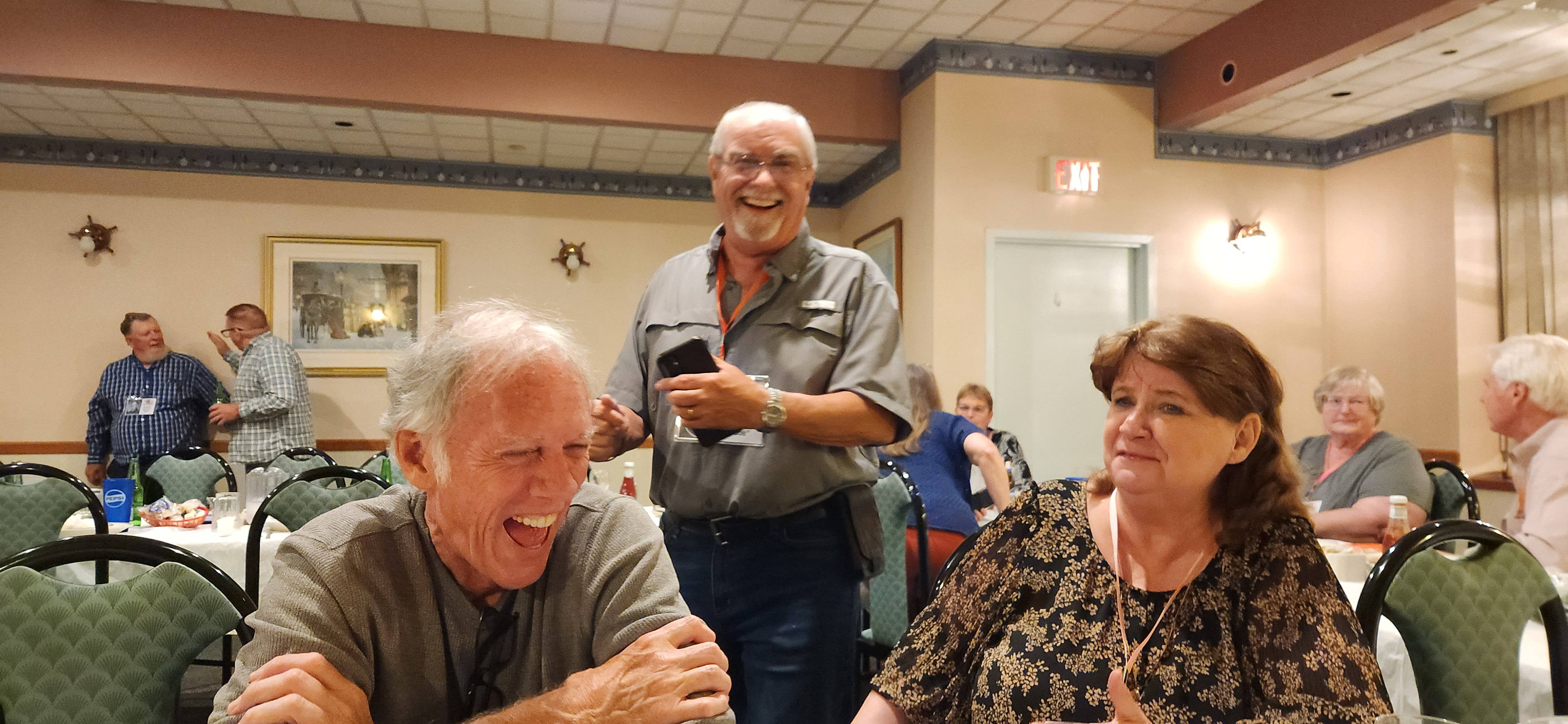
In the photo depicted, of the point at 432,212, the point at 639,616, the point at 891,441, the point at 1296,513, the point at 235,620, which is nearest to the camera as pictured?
the point at 639,616

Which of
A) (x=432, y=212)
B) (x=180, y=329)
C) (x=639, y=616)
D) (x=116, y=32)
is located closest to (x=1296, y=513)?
(x=639, y=616)

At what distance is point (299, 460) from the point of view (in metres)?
5.63

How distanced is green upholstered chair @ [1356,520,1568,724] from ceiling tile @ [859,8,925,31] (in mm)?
4119

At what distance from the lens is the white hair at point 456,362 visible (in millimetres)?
1130

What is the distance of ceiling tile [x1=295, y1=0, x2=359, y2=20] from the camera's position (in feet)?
16.9

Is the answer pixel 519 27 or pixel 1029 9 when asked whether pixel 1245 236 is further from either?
pixel 519 27

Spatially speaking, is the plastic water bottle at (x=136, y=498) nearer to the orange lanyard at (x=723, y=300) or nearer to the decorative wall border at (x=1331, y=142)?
the orange lanyard at (x=723, y=300)

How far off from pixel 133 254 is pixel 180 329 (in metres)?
0.63

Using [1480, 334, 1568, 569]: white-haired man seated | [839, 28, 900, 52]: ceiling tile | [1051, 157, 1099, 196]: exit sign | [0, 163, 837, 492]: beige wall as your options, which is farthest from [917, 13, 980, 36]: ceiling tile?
[1480, 334, 1568, 569]: white-haired man seated

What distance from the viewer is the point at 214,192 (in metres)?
7.19

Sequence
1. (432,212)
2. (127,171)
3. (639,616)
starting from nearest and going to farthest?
1. (639,616)
2. (127,171)
3. (432,212)

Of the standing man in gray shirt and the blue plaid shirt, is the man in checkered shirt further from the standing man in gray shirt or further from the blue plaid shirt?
the standing man in gray shirt

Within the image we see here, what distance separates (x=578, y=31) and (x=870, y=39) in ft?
5.56

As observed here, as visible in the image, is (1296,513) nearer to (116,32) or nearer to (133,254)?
(116,32)
